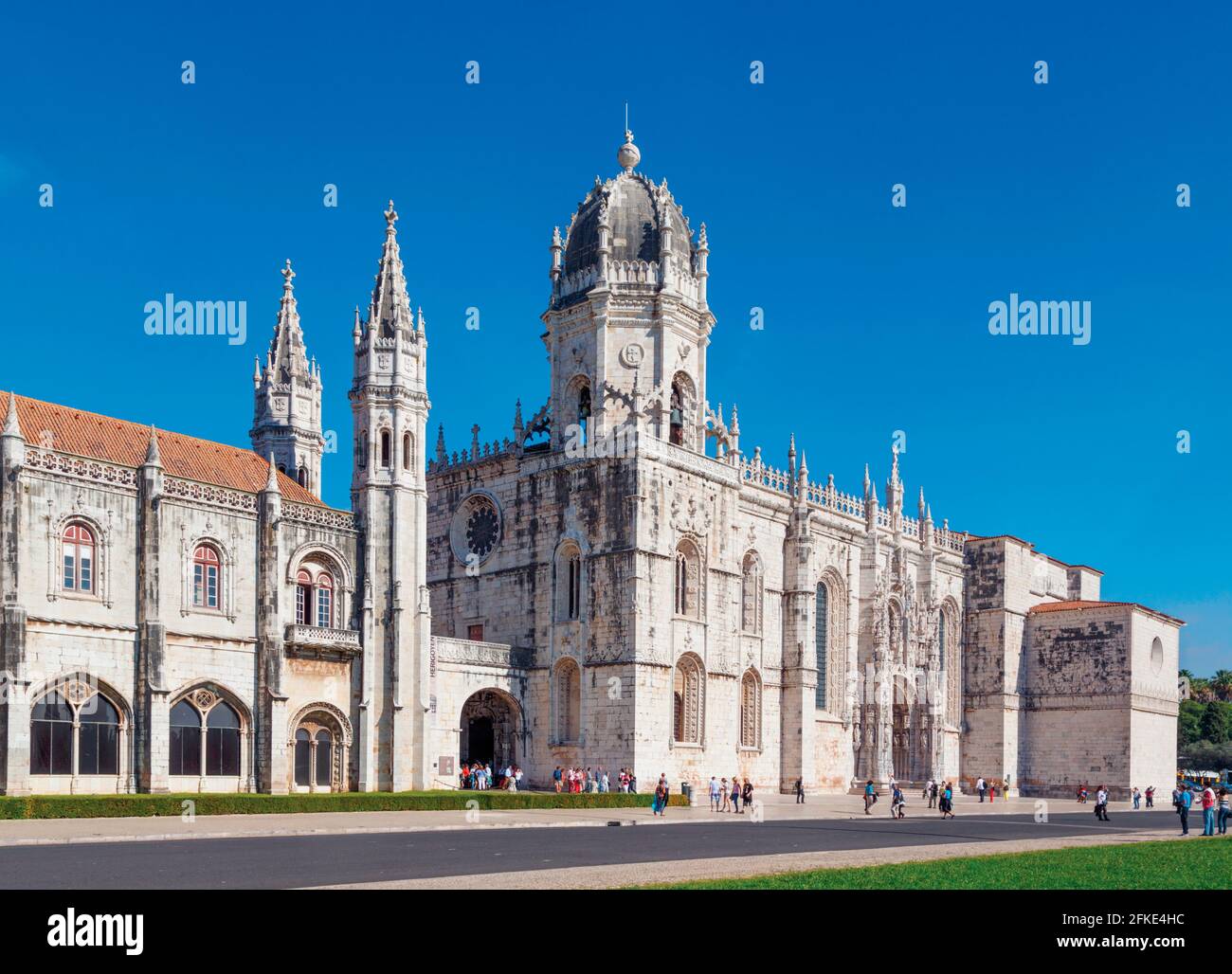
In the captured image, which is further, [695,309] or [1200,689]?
[1200,689]

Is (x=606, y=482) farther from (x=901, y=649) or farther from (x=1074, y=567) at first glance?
(x=1074, y=567)

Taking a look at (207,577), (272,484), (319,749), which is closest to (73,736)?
(207,577)

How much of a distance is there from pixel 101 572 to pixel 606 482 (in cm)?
1955

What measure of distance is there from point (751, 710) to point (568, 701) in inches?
360

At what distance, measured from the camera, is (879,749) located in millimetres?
63000

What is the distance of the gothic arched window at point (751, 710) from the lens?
189 feet

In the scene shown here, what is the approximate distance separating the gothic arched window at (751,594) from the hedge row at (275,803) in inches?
550

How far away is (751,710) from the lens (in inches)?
2276

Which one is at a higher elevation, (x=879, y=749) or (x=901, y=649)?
(x=901, y=649)

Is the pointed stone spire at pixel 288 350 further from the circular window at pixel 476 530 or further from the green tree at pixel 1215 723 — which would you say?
the green tree at pixel 1215 723

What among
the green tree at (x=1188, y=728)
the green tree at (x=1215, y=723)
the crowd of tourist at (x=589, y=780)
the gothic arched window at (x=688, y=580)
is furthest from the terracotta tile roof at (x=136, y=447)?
the green tree at (x=1215, y=723)

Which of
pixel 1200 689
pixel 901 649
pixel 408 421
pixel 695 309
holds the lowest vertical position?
pixel 1200 689
